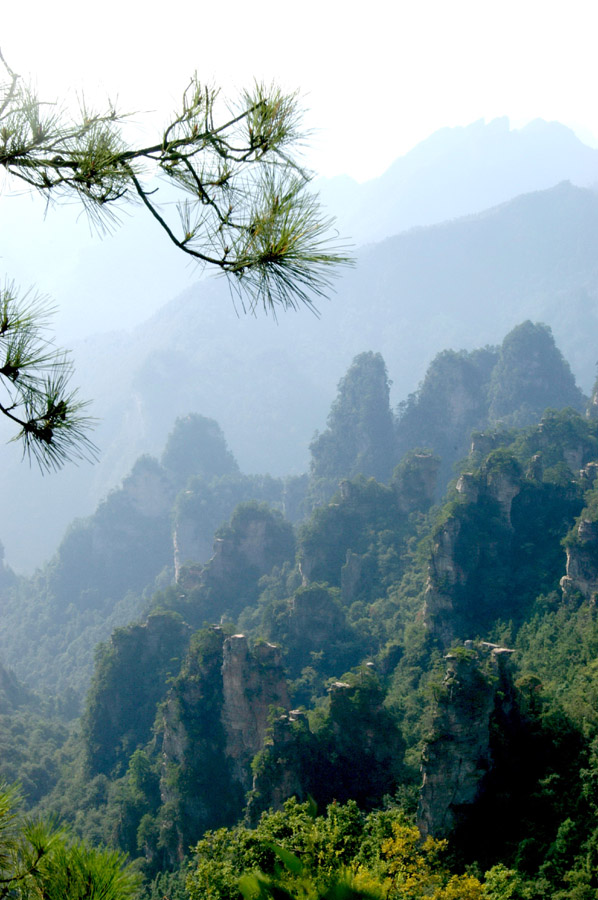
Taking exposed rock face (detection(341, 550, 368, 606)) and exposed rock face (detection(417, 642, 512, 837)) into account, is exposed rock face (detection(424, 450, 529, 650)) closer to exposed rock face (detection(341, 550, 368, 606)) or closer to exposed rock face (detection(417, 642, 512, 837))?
exposed rock face (detection(341, 550, 368, 606))

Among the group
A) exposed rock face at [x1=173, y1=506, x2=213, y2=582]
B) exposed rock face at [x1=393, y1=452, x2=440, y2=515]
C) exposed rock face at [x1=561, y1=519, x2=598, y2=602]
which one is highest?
exposed rock face at [x1=393, y1=452, x2=440, y2=515]

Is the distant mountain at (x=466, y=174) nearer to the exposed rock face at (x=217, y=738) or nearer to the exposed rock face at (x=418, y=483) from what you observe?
the exposed rock face at (x=418, y=483)

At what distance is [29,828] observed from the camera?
2.60 m

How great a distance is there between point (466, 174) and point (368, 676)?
402 ft

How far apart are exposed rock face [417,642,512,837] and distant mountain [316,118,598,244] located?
109 m

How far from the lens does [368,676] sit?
15.6m

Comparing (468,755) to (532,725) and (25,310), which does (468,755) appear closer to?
(532,725)

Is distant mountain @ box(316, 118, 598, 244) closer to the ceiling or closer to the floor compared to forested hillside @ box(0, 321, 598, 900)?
closer to the ceiling

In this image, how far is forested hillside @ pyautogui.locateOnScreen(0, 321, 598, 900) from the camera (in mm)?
9883

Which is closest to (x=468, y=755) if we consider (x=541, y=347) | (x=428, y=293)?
A: (x=541, y=347)

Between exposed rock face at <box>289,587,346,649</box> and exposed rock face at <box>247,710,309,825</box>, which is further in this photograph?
exposed rock face at <box>289,587,346,649</box>

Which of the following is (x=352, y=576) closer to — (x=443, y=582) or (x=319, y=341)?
(x=443, y=582)

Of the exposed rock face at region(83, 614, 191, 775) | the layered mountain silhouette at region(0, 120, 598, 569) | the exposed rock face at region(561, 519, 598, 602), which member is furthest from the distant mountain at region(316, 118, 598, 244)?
the exposed rock face at region(561, 519, 598, 602)

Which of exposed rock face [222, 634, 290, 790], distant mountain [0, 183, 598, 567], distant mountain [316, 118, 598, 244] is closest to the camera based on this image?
exposed rock face [222, 634, 290, 790]
